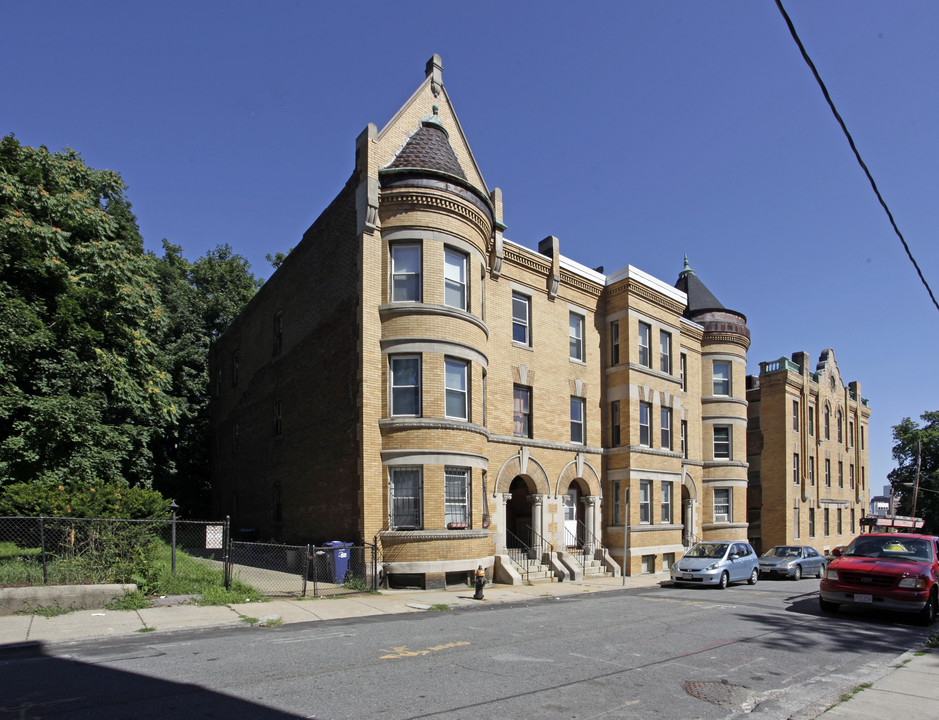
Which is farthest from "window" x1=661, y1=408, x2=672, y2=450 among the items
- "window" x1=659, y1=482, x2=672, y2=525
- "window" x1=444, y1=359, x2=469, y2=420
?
"window" x1=444, y1=359, x2=469, y2=420

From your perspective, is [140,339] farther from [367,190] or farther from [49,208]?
[367,190]

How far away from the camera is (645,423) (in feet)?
86.2

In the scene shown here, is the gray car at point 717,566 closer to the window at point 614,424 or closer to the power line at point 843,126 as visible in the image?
the window at point 614,424

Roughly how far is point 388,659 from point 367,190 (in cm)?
1312

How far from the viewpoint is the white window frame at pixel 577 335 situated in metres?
25.2

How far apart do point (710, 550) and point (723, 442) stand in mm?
11426

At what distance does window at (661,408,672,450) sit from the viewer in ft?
90.3

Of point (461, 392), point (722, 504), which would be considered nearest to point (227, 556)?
point (461, 392)

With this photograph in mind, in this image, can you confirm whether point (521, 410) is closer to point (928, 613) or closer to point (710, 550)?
point (710, 550)

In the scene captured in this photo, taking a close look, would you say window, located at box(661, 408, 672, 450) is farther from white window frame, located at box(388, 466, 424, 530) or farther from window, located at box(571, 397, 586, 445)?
white window frame, located at box(388, 466, 424, 530)

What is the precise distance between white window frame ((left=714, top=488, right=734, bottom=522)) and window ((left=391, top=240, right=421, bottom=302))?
772 inches

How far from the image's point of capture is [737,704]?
7238 mm

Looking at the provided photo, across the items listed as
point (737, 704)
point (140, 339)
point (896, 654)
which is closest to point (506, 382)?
point (140, 339)

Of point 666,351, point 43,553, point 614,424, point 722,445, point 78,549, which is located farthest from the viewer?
point 722,445
